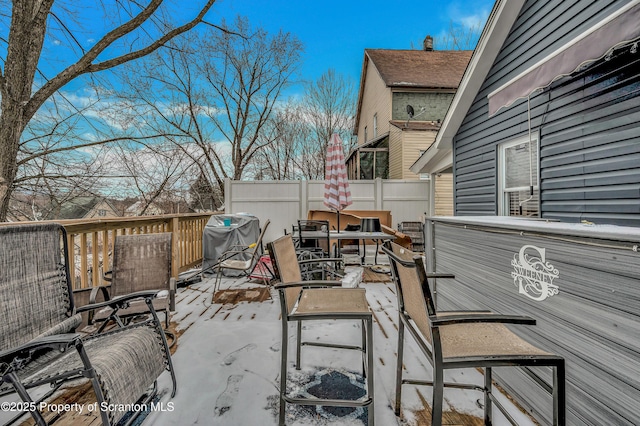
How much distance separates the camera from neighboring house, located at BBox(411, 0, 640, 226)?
2715 mm

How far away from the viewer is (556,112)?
358 cm

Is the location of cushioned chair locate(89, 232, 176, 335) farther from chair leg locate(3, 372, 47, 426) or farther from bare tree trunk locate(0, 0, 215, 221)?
bare tree trunk locate(0, 0, 215, 221)

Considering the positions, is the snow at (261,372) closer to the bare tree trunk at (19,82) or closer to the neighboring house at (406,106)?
the bare tree trunk at (19,82)

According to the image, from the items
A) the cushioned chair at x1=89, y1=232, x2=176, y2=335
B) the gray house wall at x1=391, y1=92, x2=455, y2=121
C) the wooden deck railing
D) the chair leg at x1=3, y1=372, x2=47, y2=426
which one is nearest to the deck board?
the cushioned chair at x1=89, y1=232, x2=176, y2=335

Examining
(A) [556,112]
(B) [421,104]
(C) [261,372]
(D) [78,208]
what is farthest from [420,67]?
(C) [261,372]

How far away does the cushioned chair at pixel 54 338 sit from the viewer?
1.32 metres

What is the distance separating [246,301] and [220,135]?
38.2 feet

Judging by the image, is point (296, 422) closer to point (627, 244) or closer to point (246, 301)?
point (627, 244)

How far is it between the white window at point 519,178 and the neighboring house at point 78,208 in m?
7.84

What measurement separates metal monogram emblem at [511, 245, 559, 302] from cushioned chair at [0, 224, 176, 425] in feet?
7.36

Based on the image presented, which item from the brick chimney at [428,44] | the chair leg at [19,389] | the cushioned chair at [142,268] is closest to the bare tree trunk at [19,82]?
the cushioned chair at [142,268]

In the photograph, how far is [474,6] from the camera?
16641mm

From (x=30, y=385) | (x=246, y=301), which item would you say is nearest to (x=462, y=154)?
(x=246, y=301)

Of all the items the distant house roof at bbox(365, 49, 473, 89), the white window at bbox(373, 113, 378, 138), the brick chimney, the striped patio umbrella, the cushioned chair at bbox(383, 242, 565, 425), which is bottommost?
the cushioned chair at bbox(383, 242, 565, 425)
